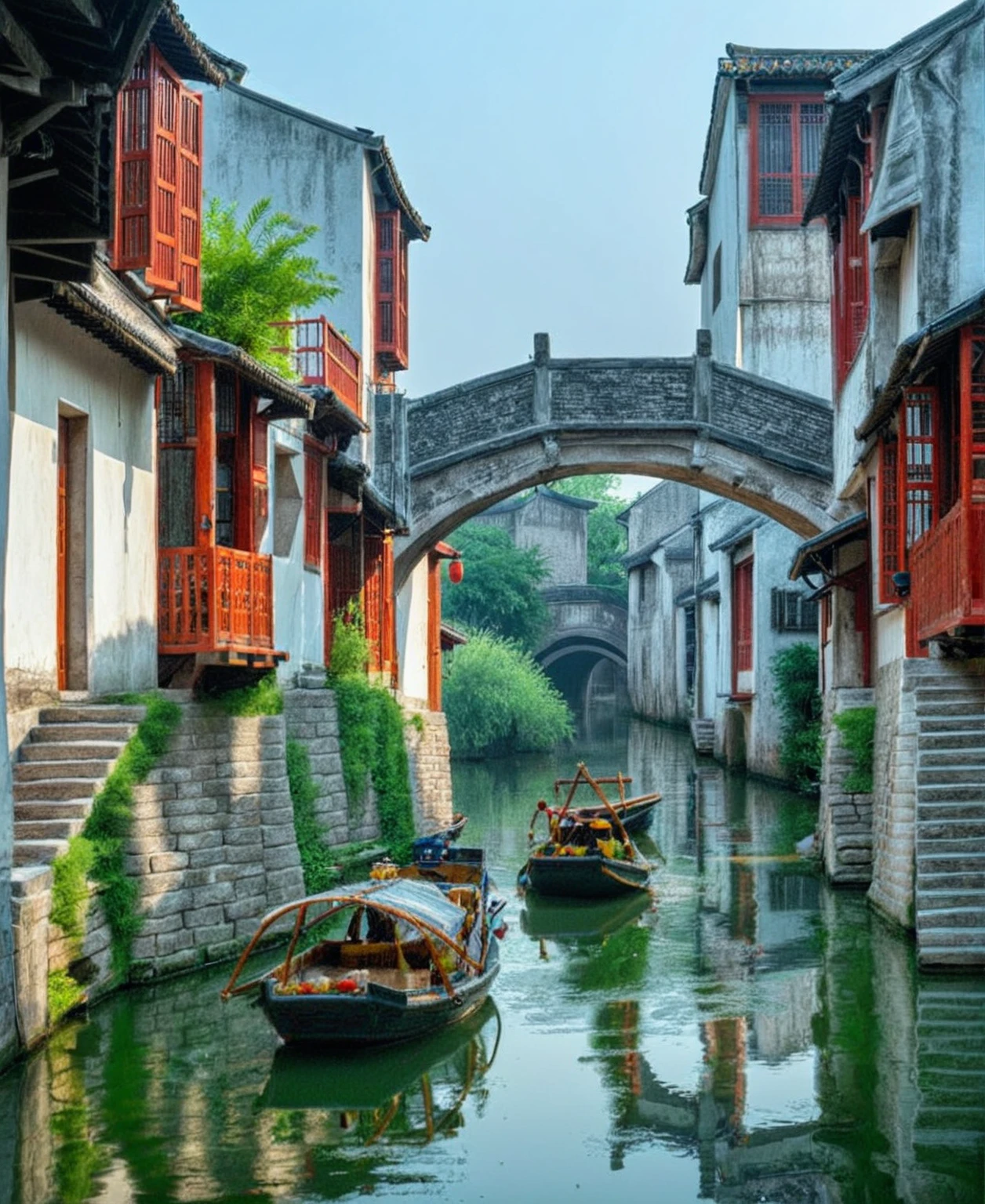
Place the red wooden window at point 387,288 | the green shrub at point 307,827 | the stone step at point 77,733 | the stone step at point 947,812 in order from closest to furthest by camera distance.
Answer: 1. the stone step at point 77,733
2. the stone step at point 947,812
3. the green shrub at point 307,827
4. the red wooden window at point 387,288

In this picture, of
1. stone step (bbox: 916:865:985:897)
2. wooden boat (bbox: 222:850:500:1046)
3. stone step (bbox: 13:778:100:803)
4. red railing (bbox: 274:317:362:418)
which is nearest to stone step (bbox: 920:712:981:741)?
stone step (bbox: 916:865:985:897)

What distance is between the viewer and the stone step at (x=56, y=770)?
12.1m

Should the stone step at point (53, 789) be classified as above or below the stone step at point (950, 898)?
above

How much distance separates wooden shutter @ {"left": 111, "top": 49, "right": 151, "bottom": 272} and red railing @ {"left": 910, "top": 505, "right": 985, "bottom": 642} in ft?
22.8

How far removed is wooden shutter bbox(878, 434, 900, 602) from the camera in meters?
16.6

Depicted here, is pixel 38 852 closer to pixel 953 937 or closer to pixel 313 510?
pixel 953 937

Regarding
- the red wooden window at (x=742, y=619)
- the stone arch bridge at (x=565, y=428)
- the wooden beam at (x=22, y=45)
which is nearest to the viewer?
the wooden beam at (x=22, y=45)

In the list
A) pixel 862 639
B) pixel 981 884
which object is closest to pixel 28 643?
pixel 981 884

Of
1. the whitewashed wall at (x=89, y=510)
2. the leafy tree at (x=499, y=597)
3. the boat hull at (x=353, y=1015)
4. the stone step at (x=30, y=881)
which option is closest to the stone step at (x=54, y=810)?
the whitewashed wall at (x=89, y=510)

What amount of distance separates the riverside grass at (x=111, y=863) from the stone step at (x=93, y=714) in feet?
0.32

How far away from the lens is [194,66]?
15.0 metres

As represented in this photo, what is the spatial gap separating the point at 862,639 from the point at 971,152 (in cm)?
634

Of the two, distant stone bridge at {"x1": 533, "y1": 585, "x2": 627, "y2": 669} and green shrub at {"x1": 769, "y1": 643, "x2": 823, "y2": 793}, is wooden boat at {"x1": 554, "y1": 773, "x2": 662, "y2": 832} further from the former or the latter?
distant stone bridge at {"x1": 533, "y1": 585, "x2": 627, "y2": 669}

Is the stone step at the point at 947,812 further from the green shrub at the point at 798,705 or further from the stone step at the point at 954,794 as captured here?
the green shrub at the point at 798,705
